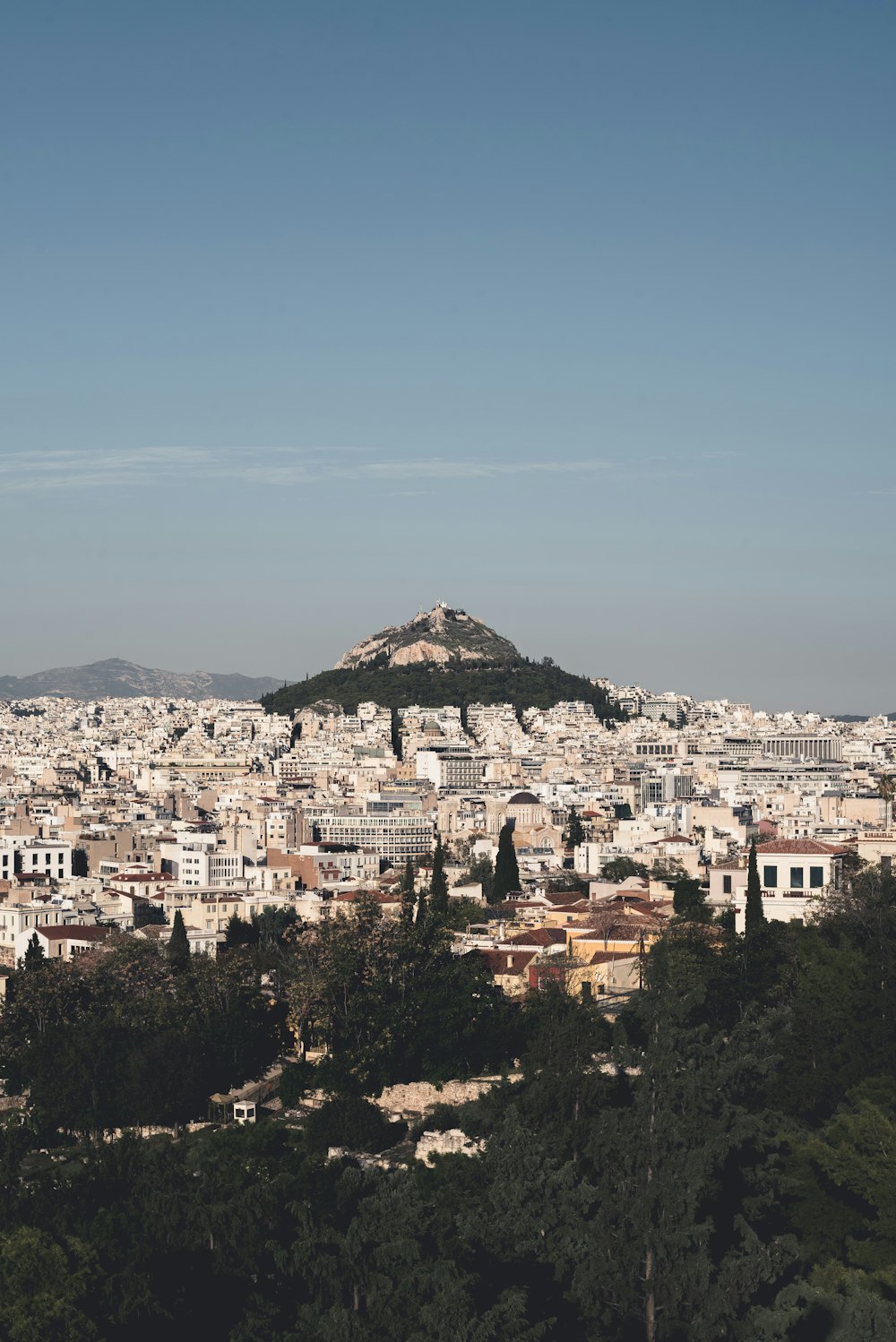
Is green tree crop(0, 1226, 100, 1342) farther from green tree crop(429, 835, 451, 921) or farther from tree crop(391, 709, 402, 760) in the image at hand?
tree crop(391, 709, 402, 760)

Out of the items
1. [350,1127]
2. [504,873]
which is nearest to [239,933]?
[504,873]

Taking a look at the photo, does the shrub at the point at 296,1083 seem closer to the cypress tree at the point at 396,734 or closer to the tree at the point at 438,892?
the tree at the point at 438,892

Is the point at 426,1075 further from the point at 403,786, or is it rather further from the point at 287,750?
the point at 287,750

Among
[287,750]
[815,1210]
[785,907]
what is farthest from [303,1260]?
[287,750]

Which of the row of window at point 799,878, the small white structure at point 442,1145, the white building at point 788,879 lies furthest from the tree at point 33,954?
the row of window at point 799,878

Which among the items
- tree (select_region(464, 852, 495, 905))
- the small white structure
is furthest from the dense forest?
tree (select_region(464, 852, 495, 905))

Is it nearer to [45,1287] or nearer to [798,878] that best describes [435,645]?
[798,878]
